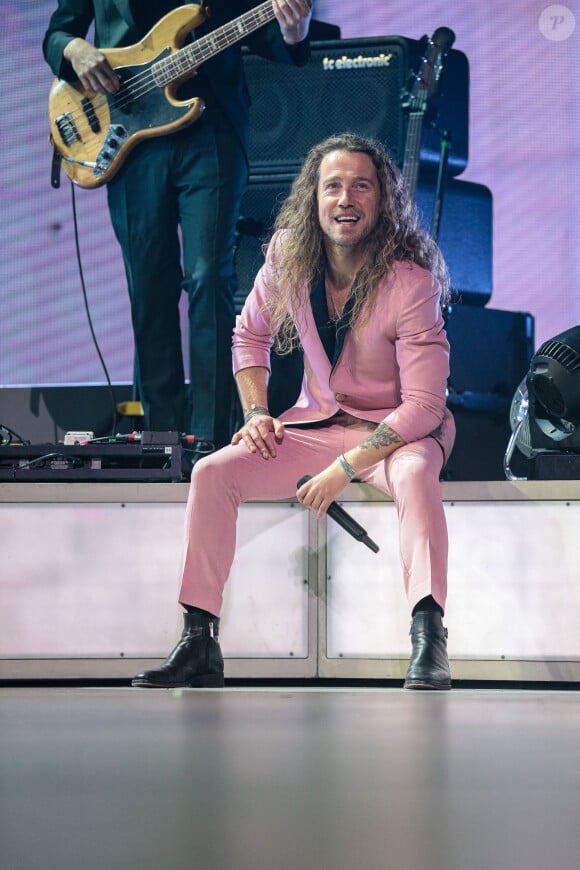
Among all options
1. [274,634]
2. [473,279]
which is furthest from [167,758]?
[473,279]

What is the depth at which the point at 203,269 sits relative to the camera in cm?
269

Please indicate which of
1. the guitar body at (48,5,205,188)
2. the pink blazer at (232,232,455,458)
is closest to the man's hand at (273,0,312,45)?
the guitar body at (48,5,205,188)

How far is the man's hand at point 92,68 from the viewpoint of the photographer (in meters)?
2.73

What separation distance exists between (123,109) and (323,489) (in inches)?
54.6

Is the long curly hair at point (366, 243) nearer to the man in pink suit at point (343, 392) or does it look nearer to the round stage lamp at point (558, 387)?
the man in pink suit at point (343, 392)

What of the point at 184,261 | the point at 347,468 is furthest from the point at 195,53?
the point at 347,468

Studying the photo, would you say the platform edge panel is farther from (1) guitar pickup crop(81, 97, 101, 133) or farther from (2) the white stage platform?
(1) guitar pickup crop(81, 97, 101, 133)

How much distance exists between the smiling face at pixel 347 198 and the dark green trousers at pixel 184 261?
0.66m

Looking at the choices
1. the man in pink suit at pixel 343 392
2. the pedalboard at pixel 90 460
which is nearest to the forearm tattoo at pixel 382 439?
the man in pink suit at pixel 343 392

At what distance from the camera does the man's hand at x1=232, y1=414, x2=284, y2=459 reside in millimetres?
1914

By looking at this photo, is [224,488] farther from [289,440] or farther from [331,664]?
[331,664]

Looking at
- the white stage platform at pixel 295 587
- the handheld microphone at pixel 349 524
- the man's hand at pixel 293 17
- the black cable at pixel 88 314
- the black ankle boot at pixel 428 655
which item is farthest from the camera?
the black cable at pixel 88 314

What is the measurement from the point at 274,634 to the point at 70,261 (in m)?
1.42

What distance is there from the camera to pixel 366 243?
2.05 metres
